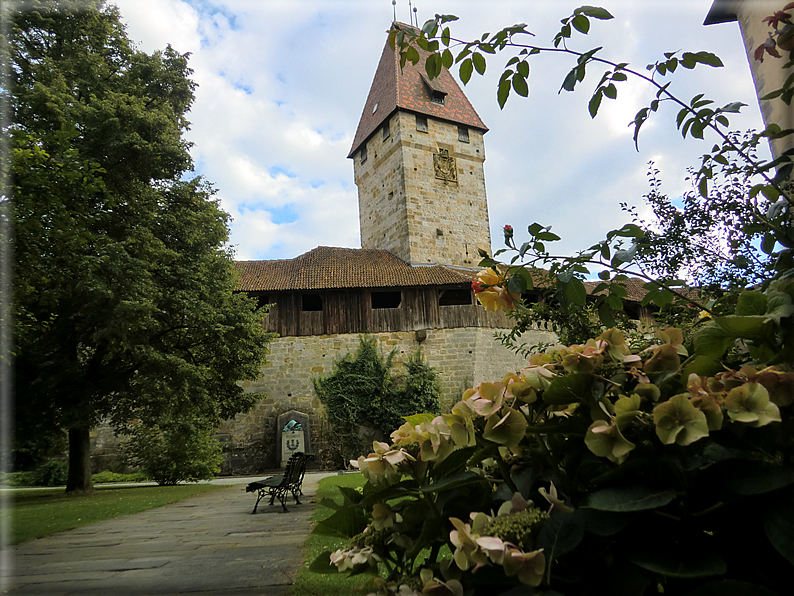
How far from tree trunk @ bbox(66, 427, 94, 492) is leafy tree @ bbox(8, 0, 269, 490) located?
27 millimetres

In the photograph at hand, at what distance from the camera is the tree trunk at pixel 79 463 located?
11.4 m

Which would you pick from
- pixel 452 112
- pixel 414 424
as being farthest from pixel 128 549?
pixel 452 112

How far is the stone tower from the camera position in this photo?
22.3m

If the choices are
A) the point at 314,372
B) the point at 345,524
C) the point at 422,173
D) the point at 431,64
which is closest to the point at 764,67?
the point at 431,64

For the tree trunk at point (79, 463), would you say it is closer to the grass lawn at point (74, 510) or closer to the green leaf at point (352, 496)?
the grass lawn at point (74, 510)

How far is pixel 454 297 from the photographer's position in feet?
70.2

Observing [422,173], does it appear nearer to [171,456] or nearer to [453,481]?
[171,456]

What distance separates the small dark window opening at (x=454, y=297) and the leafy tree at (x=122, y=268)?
32.3ft

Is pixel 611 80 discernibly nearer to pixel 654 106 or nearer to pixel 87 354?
pixel 654 106

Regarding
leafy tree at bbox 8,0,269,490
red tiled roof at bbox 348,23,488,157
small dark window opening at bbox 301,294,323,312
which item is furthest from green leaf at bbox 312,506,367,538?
red tiled roof at bbox 348,23,488,157

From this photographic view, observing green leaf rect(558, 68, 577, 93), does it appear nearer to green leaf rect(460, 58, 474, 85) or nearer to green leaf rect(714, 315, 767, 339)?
green leaf rect(460, 58, 474, 85)

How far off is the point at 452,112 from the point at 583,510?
25404 millimetres

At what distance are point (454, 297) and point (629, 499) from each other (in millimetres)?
20842

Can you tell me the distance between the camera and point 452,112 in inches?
958
